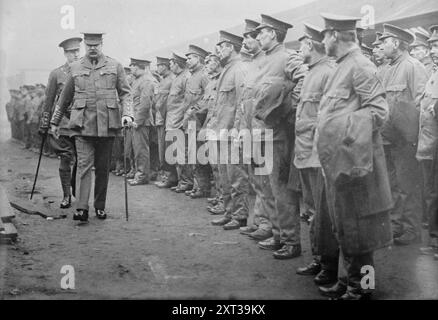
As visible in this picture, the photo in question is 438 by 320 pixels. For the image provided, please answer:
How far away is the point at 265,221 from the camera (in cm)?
578

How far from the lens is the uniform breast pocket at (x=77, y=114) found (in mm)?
6383

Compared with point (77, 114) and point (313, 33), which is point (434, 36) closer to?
point (313, 33)

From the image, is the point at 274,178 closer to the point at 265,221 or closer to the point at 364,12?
the point at 265,221

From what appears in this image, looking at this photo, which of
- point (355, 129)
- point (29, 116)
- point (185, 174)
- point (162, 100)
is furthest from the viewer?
point (29, 116)

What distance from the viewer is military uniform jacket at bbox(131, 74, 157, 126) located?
9852 millimetres

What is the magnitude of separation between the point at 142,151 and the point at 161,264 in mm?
5351

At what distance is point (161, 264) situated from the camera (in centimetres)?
477

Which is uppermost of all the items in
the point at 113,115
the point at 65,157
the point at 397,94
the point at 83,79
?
the point at 83,79

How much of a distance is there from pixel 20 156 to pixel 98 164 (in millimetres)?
9508

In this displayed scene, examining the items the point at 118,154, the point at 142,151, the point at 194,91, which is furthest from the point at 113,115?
the point at 118,154

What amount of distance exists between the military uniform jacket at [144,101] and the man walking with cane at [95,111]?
3.10 m

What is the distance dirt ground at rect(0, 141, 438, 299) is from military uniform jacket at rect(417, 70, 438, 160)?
953mm

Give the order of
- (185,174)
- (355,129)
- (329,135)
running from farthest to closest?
(185,174)
(329,135)
(355,129)
